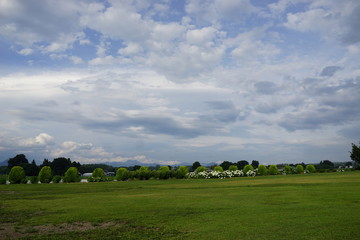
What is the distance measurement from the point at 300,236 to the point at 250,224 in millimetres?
2488

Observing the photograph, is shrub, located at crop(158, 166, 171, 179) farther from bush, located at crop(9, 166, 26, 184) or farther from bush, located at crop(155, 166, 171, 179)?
bush, located at crop(9, 166, 26, 184)

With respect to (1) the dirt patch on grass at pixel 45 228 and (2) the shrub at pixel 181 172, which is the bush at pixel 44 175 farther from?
(1) the dirt patch on grass at pixel 45 228

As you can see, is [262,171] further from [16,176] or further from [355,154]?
[16,176]

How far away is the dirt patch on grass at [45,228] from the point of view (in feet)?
39.7

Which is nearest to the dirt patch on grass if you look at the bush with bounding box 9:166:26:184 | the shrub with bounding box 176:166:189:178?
the bush with bounding box 9:166:26:184

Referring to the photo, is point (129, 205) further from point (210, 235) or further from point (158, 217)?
point (210, 235)

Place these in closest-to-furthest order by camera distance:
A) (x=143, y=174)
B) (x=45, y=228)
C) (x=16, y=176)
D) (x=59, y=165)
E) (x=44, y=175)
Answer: (x=45, y=228)
(x=16, y=176)
(x=44, y=175)
(x=143, y=174)
(x=59, y=165)

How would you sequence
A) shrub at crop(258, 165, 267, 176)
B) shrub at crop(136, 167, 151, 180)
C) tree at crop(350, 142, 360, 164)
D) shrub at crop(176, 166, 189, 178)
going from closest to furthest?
shrub at crop(136, 167, 151, 180) → shrub at crop(176, 166, 189, 178) → shrub at crop(258, 165, 267, 176) → tree at crop(350, 142, 360, 164)

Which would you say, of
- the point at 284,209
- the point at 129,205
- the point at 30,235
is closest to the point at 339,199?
the point at 284,209

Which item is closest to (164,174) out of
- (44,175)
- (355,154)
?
(44,175)

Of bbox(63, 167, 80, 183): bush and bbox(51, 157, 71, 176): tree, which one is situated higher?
bbox(51, 157, 71, 176): tree

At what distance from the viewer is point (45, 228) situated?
13.1m

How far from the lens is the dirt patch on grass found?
12.1 meters

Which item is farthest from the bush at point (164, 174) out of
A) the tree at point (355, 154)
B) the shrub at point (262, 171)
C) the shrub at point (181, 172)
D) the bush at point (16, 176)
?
the tree at point (355, 154)
